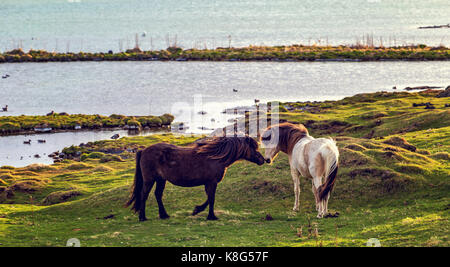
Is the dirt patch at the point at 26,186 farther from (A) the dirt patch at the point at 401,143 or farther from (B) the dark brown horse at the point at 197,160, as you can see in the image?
(A) the dirt patch at the point at 401,143

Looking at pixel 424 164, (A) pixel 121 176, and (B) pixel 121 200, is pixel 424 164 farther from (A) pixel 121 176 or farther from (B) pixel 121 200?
(A) pixel 121 176

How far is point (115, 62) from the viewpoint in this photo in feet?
Answer: 455

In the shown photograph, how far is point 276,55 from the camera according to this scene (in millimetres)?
130375

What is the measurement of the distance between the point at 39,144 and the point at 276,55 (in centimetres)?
8239

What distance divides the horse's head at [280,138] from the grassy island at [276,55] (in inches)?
4116

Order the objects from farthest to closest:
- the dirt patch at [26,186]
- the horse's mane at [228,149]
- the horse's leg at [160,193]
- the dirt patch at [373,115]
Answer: the dirt patch at [373,115] < the dirt patch at [26,186] < the horse's leg at [160,193] < the horse's mane at [228,149]

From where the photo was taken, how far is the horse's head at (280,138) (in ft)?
67.4

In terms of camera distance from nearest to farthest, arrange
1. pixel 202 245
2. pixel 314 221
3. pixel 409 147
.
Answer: pixel 202 245 < pixel 314 221 < pixel 409 147

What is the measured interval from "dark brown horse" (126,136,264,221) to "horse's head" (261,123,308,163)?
154cm

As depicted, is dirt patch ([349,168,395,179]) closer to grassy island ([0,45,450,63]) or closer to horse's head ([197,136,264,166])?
horse's head ([197,136,264,166])

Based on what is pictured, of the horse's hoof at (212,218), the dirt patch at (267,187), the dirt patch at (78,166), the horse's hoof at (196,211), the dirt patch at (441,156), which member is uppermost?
the dirt patch at (441,156)

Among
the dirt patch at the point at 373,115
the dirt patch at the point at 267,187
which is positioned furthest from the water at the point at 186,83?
the dirt patch at the point at 267,187
